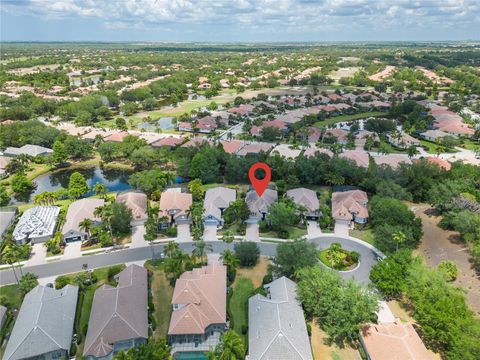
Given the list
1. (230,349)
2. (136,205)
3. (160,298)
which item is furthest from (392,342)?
(136,205)

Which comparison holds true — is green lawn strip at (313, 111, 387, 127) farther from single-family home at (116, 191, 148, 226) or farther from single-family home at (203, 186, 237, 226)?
single-family home at (116, 191, 148, 226)

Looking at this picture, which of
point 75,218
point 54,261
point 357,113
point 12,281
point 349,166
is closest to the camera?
point 12,281

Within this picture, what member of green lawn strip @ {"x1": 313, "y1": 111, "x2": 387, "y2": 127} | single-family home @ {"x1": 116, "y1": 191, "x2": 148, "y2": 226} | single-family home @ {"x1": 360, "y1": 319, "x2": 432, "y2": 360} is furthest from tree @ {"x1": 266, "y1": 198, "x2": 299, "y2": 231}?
green lawn strip @ {"x1": 313, "y1": 111, "x2": 387, "y2": 127}

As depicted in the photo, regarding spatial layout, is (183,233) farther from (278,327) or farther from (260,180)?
(278,327)

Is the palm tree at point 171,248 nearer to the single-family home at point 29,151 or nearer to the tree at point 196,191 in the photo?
the tree at point 196,191

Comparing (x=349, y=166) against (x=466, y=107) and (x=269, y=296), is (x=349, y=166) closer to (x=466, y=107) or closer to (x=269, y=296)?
(x=269, y=296)

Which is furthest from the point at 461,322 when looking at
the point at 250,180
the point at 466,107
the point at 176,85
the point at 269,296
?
the point at 176,85

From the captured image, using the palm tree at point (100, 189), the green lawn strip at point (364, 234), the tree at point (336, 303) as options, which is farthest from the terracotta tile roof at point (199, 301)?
the palm tree at point (100, 189)
